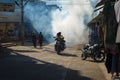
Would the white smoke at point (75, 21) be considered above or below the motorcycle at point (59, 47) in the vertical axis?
above

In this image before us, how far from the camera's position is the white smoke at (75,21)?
51500 mm

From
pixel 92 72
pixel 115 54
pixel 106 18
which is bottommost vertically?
pixel 92 72

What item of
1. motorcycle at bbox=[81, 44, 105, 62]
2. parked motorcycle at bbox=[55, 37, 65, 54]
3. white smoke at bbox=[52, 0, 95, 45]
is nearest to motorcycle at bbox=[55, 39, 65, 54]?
parked motorcycle at bbox=[55, 37, 65, 54]

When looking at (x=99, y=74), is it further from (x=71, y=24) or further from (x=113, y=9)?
(x=71, y=24)

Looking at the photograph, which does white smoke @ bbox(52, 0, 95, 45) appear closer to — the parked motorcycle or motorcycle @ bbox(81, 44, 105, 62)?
the parked motorcycle

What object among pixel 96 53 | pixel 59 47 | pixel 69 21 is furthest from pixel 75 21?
pixel 96 53

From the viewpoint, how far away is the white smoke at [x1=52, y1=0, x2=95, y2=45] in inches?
2028

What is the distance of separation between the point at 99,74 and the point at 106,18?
4976 mm

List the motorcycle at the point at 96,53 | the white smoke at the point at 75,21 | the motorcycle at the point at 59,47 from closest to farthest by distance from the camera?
1. the motorcycle at the point at 96,53
2. the motorcycle at the point at 59,47
3. the white smoke at the point at 75,21

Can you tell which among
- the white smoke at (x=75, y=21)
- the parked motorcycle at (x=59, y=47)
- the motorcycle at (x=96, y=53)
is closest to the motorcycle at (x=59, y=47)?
the parked motorcycle at (x=59, y=47)

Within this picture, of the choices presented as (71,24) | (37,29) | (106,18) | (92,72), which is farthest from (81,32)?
(106,18)

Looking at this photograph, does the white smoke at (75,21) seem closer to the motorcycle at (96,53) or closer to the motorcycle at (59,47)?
the motorcycle at (59,47)

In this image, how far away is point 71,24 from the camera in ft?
181

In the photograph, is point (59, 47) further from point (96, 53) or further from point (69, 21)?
point (69, 21)
